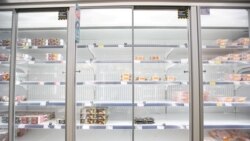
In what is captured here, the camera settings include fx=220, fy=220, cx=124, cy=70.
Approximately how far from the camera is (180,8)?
9.25ft

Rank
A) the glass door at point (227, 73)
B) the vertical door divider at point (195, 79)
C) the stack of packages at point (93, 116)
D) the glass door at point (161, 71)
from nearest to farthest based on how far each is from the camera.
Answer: the vertical door divider at point (195, 79), the glass door at point (227, 73), the stack of packages at point (93, 116), the glass door at point (161, 71)

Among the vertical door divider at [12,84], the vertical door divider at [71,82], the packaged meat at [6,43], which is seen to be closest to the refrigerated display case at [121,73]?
the packaged meat at [6,43]

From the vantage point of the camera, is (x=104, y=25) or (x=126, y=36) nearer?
(x=104, y=25)

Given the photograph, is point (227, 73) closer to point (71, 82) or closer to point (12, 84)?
point (71, 82)

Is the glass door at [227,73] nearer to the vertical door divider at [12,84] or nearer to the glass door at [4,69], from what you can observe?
the vertical door divider at [12,84]

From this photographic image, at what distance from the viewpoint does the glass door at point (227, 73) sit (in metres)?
2.89

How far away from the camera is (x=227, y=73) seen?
3545 mm

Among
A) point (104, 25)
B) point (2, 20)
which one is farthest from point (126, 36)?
point (2, 20)

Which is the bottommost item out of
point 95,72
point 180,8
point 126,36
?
point 95,72

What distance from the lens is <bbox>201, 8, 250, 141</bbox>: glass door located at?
2894 mm

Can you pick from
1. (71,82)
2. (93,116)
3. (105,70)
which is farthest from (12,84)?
(105,70)

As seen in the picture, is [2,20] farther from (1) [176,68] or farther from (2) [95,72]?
(1) [176,68]

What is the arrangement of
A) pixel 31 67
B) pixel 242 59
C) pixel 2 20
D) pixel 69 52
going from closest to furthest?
pixel 69 52 < pixel 242 59 < pixel 2 20 < pixel 31 67

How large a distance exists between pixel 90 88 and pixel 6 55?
130cm
